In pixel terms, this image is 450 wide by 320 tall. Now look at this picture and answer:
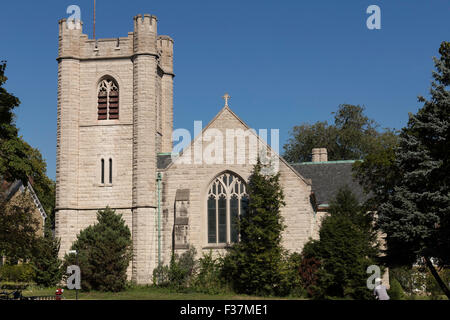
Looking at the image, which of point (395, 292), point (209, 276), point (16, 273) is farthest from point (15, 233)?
point (395, 292)

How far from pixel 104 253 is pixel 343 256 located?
1297 cm

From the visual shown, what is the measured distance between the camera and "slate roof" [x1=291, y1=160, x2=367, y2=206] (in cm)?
3971

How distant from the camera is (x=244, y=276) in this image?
1243 inches

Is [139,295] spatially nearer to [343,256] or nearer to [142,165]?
[142,165]

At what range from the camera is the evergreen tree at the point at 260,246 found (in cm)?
3148

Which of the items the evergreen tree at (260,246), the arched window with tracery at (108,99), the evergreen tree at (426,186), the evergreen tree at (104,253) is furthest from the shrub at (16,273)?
the evergreen tree at (426,186)

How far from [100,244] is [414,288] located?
18032mm

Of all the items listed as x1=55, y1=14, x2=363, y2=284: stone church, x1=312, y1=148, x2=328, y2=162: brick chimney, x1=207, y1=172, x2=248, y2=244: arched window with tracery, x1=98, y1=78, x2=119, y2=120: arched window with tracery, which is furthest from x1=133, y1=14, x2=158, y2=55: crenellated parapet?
x1=312, y1=148, x2=328, y2=162: brick chimney

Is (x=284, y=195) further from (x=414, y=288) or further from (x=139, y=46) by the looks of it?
(x=139, y=46)

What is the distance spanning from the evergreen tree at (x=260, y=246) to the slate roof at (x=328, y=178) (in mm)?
7019

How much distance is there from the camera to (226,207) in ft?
113
